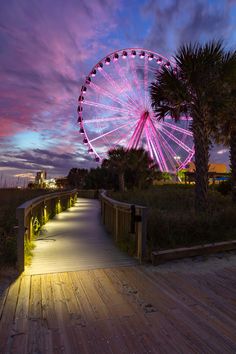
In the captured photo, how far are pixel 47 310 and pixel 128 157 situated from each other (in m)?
26.9

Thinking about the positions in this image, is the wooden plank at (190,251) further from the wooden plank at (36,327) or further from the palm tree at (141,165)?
the palm tree at (141,165)

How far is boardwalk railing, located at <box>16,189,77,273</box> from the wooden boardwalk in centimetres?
55

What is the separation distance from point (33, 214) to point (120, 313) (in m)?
5.00

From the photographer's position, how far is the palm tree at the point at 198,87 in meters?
9.92

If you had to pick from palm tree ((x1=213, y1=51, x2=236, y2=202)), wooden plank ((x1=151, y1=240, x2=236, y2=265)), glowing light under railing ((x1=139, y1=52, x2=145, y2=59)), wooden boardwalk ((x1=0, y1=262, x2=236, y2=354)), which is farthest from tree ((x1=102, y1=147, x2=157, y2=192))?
wooden boardwalk ((x1=0, y1=262, x2=236, y2=354))

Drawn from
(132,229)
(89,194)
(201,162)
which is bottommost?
(89,194)

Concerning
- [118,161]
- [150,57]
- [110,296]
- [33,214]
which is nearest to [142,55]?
[150,57]

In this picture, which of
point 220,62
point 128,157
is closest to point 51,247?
point 220,62

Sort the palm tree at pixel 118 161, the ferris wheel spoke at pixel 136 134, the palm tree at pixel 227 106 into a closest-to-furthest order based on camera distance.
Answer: the palm tree at pixel 227 106, the ferris wheel spoke at pixel 136 134, the palm tree at pixel 118 161

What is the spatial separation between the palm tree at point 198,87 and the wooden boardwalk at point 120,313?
5.69 meters

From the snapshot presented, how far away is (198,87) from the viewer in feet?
34.0

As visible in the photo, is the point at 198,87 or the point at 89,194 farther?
the point at 89,194

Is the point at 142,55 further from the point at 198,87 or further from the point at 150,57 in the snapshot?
the point at 198,87

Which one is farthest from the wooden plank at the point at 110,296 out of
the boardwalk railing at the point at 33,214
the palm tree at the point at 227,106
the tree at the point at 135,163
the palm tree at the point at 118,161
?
the palm tree at the point at 118,161
